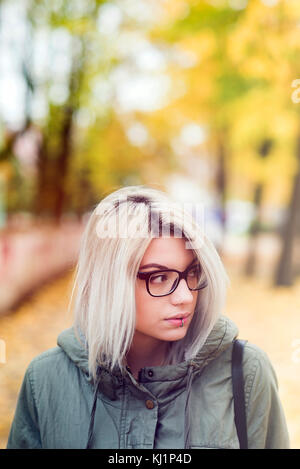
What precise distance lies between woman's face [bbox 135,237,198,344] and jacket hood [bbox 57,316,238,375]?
70mm

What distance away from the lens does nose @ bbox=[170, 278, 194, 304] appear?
4.09ft

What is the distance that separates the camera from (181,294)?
1245 millimetres

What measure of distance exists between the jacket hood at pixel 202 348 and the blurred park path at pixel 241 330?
64 cm

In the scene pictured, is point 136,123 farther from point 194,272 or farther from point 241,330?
point 194,272

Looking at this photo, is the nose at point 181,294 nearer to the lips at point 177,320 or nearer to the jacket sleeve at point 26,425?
the lips at point 177,320

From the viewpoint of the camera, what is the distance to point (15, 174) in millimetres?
9227

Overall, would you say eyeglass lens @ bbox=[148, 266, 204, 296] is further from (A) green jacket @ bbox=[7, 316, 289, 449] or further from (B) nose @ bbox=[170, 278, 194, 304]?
(A) green jacket @ bbox=[7, 316, 289, 449]

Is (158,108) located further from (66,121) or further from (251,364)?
(251,364)

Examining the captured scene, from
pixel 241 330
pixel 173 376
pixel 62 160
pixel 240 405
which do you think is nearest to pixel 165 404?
pixel 173 376

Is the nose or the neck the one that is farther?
the neck

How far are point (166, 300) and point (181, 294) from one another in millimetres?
43

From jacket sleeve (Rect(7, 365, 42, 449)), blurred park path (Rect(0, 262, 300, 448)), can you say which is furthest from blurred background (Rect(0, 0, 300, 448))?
jacket sleeve (Rect(7, 365, 42, 449))

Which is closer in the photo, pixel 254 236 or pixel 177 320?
pixel 177 320
